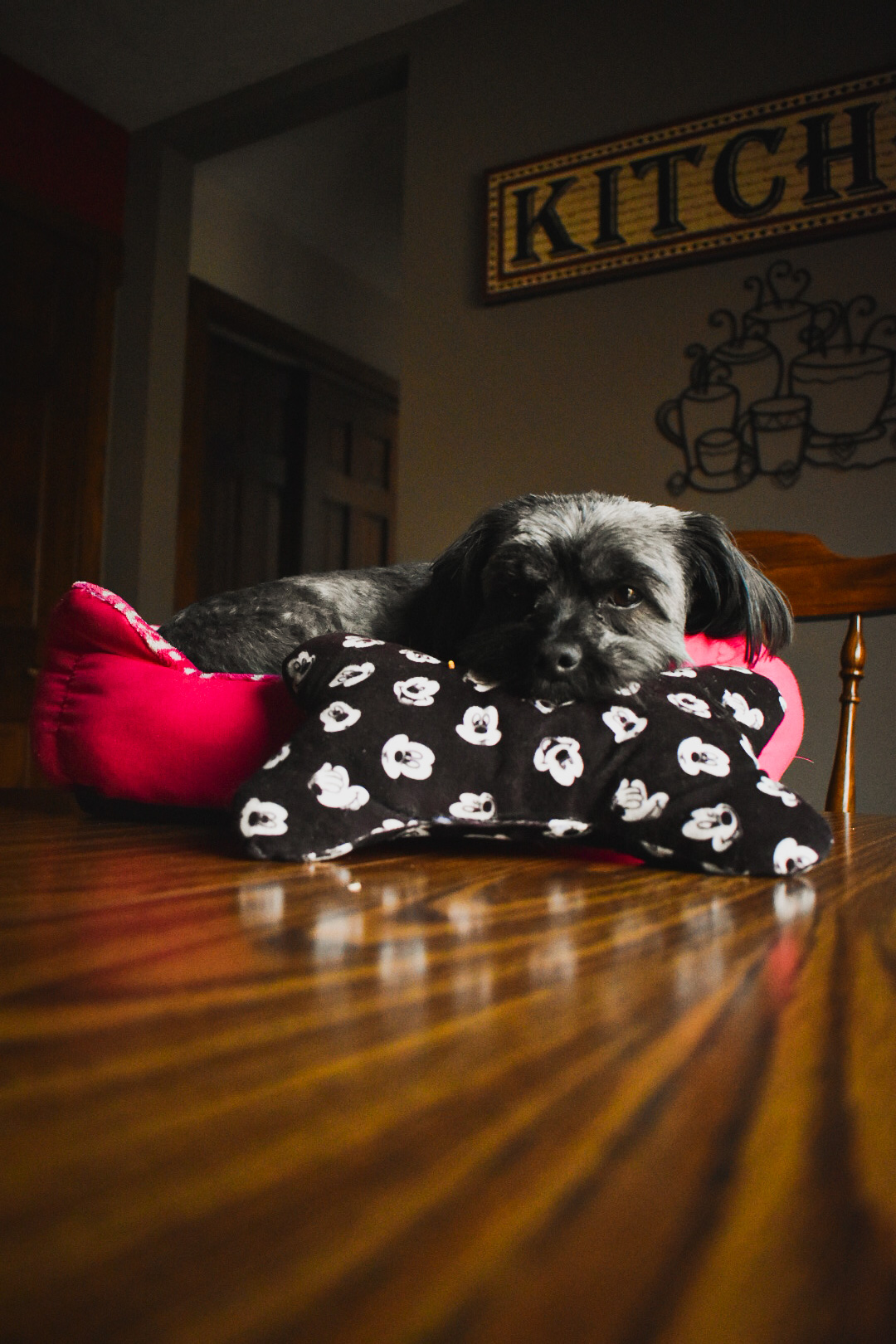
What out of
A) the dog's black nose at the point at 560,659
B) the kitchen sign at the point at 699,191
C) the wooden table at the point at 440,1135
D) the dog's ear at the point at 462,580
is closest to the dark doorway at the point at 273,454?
the kitchen sign at the point at 699,191

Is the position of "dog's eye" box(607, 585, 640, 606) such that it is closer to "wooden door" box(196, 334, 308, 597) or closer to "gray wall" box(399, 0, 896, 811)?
"gray wall" box(399, 0, 896, 811)

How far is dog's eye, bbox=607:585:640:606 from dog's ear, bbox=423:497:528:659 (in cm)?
15

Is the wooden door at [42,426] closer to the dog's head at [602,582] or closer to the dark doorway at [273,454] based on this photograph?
the dark doorway at [273,454]

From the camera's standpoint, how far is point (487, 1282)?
15 centimetres

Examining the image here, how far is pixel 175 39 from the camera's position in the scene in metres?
3.52

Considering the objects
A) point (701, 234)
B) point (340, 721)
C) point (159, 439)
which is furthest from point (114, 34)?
point (340, 721)

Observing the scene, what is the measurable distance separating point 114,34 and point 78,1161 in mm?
4323

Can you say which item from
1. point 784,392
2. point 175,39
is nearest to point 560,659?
point 784,392

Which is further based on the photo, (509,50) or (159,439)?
(159,439)

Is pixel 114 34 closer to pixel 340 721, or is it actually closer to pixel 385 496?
pixel 385 496

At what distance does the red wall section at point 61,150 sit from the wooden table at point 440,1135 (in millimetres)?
4110

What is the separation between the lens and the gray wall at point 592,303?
2537 mm

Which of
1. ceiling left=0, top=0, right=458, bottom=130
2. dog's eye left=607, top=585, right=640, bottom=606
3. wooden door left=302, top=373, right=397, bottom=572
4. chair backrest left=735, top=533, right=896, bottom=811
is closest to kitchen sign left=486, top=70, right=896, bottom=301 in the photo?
ceiling left=0, top=0, right=458, bottom=130

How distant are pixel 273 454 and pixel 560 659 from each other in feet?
14.5
